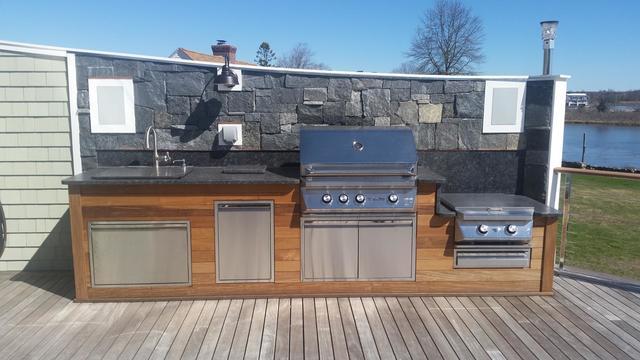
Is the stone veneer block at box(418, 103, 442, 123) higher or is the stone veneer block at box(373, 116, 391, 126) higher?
the stone veneer block at box(418, 103, 442, 123)

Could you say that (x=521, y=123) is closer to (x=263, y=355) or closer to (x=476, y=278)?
(x=476, y=278)

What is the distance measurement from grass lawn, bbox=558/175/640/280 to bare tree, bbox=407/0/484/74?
550 inches

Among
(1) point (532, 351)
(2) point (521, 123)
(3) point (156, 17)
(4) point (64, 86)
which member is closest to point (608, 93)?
(2) point (521, 123)

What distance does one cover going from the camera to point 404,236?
124 inches

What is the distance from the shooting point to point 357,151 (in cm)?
318

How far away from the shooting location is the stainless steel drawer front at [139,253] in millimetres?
3061

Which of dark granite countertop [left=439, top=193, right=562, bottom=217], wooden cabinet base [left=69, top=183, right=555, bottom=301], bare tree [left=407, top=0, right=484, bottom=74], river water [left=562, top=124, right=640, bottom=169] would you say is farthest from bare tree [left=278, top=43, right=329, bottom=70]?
wooden cabinet base [left=69, top=183, right=555, bottom=301]

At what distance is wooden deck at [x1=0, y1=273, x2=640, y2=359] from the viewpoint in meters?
2.49

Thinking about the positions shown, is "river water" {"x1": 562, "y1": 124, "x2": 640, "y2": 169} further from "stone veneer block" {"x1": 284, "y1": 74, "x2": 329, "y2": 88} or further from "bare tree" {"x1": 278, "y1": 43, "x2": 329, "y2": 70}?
"bare tree" {"x1": 278, "y1": 43, "x2": 329, "y2": 70}

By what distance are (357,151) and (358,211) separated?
0.41 meters

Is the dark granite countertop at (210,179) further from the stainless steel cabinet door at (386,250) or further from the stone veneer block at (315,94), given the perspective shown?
the stone veneer block at (315,94)

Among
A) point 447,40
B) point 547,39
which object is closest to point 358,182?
point 547,39

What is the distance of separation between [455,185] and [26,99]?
11.6ft

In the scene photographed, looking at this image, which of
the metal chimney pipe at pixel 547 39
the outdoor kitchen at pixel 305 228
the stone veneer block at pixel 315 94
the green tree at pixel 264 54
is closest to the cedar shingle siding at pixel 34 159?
the outdoor kitchen at pixel 305 228
